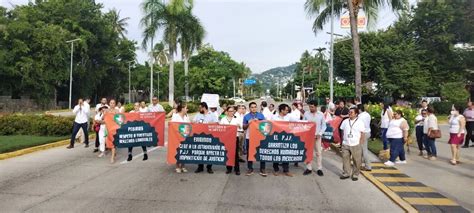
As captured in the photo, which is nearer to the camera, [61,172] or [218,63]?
[61,172]

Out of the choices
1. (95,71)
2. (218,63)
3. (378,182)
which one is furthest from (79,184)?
(95,71)

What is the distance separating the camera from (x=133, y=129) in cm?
1077

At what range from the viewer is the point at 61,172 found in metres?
9.57

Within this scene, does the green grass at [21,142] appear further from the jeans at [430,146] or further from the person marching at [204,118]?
the jeans at [430,146]

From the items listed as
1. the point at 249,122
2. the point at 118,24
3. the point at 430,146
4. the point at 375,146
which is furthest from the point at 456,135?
the point at 118,24

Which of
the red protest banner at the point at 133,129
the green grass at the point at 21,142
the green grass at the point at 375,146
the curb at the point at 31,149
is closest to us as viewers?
the red protest banner at the point at 133,129

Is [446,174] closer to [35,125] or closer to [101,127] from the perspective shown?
[101,127]

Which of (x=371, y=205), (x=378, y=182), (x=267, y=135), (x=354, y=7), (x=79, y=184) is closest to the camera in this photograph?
(x=371, y=205)

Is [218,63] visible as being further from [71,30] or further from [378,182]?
[378,182]

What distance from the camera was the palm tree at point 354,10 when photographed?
63.1 ft

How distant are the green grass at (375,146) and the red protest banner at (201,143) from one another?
554 centimetres

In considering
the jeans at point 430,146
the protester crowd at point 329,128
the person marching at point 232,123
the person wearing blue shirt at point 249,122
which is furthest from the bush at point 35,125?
the jeans at point 430,146

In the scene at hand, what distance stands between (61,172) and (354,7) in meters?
15.3

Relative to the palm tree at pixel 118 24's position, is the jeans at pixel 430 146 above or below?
below
